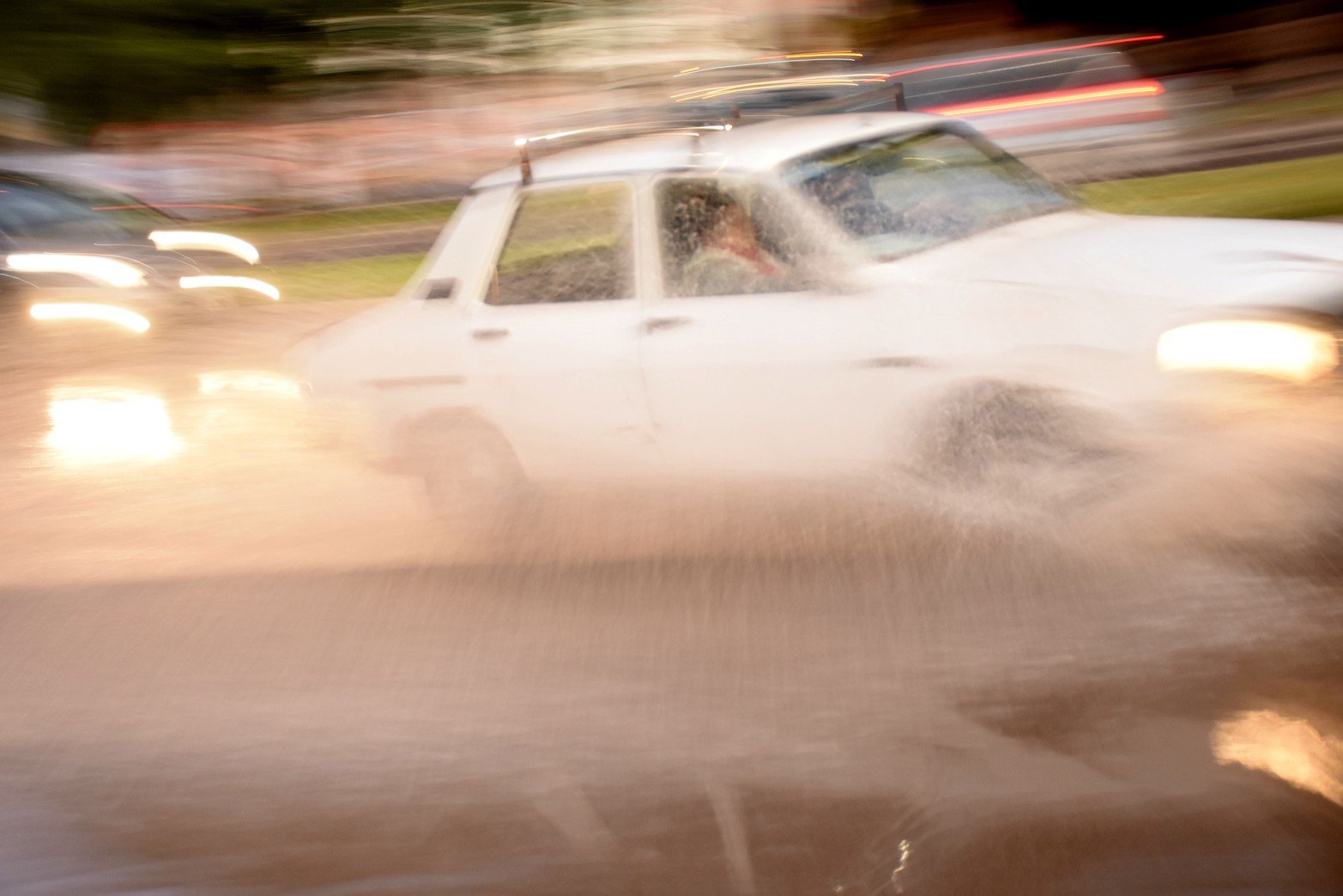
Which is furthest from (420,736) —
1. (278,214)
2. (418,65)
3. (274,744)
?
(418,65)

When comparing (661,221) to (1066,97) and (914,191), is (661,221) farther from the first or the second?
(1066,97)

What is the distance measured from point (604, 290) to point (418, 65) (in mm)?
26845

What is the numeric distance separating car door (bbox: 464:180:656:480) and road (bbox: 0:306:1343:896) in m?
0.29

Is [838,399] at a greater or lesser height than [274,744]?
greater

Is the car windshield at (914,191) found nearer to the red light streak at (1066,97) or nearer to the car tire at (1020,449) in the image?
the car tire at (1020,449)

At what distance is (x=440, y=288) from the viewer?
256 inches

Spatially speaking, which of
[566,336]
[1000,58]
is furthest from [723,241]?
[1000,58]

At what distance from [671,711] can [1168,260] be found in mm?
→ 2324

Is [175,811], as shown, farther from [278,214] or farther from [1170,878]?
[278,214]

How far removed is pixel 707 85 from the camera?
19.0 metres

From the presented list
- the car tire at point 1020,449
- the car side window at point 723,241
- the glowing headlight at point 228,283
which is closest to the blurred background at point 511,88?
the glowing headlight at point 228,283

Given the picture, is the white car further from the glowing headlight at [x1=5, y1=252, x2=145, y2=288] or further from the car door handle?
the glowing headlight at [x1=5, y1=252, x2=145, y2=288]

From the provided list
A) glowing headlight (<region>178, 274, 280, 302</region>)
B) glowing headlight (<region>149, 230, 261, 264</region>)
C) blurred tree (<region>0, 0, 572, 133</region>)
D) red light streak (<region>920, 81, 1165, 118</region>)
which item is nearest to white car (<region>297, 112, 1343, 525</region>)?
glowing headlight (<region>178, 274, 280, 302</region>)

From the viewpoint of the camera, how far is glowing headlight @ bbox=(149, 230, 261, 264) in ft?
41.9
